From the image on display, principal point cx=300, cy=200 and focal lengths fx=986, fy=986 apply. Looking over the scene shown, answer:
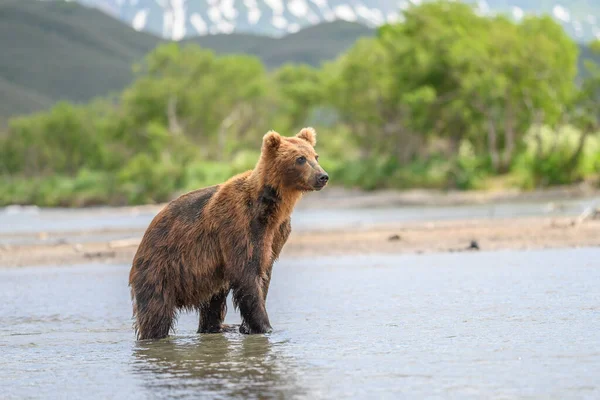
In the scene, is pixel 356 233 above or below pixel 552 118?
below

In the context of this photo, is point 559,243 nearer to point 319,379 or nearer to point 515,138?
point 319,379

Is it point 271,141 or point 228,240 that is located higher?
point 271,141

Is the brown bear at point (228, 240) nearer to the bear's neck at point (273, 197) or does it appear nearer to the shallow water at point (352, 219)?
the bear's neck at point (273, 197)

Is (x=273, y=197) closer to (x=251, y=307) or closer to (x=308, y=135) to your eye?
(x=308, y=135)

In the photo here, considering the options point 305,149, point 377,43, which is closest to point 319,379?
point 305,149

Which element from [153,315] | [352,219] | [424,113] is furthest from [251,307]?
[424,113]

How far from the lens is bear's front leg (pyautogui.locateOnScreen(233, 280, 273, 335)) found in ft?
29.0

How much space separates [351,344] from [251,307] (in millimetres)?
969

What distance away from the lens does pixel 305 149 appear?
29.5 ft

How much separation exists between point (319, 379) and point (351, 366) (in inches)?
21.5

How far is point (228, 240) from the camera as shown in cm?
889

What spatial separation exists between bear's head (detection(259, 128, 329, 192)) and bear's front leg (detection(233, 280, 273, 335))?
0.95m

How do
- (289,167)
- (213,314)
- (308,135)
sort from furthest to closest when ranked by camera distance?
1. (213,314)
2. (308,135)
3. (289,167)

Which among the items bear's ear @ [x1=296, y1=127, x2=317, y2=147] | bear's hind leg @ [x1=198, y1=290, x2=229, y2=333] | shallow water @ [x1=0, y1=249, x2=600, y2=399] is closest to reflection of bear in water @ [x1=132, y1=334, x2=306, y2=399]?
shallow water @ [x1=0, y1=249, x2=600, y2=399]
